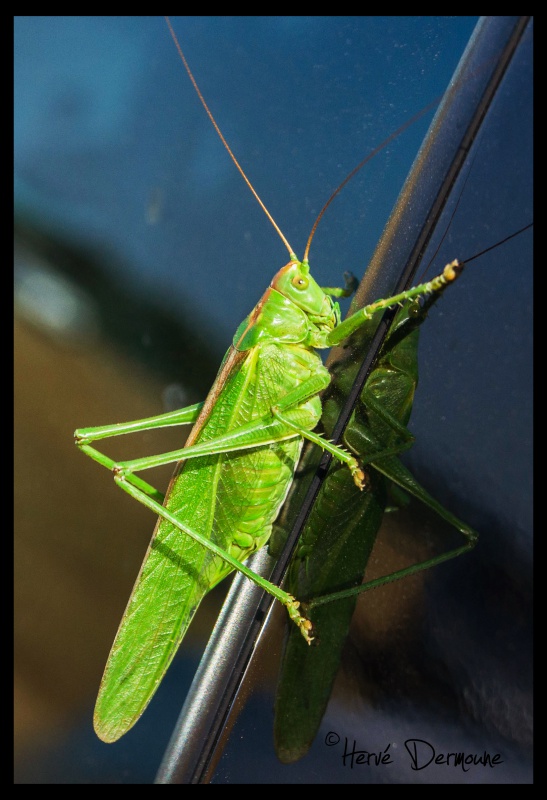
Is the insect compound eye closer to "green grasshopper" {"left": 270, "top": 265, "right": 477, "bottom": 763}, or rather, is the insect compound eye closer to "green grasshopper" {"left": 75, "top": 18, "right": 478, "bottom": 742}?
"green grasshopper" {"left": 75, "top": 18, "right": 478, "bottom": 742}

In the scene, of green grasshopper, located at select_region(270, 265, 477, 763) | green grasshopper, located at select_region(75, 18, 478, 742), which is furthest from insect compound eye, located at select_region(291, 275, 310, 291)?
green grasshopper, located at select_region(270, 265, 477, 763)

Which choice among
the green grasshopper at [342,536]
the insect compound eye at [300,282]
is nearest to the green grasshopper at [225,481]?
the insect compound eye at [300,282]

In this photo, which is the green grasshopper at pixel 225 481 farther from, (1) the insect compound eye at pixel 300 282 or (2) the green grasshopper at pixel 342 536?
(2) the green grasshopper at pixel 342 536

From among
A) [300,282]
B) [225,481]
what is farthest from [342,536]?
[300,282]

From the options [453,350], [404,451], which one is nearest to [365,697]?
[404,451]

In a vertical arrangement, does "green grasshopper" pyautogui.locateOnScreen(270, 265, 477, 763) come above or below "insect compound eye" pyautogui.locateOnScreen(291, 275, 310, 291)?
below

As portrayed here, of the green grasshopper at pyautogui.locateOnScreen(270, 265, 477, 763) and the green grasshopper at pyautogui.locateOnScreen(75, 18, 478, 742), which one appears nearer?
the green grasshopper at pyautogui.locateOnScreen(270, 265, 477, 763)

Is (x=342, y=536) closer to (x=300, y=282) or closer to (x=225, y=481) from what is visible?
(x=225, y=481)
